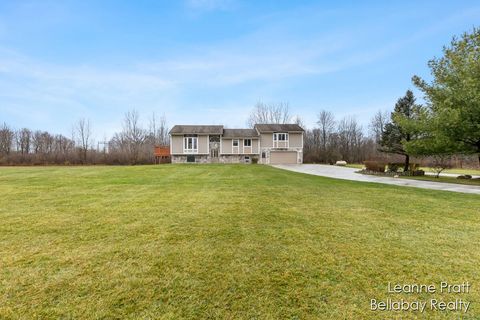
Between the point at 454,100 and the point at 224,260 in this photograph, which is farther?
the point at 454,100

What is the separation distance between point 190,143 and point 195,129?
2263 millimetres

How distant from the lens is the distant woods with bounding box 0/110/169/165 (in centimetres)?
3384

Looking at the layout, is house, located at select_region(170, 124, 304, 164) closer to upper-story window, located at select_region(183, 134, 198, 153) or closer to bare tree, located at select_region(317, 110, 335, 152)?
upper-story window, located at select_region(183, 134, 198, 153)

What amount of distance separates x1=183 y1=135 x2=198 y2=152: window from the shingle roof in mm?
702

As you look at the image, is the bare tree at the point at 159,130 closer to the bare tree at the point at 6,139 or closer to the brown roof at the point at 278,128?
the bare tree at the point at 6,139

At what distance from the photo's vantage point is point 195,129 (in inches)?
1268

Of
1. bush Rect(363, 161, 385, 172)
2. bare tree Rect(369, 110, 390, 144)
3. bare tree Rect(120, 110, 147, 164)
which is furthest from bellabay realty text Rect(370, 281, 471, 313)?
bare tree Rect(369, 110, 390, 144)

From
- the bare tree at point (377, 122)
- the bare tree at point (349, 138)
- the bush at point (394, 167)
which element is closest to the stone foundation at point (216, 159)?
the bush at point (394, 167)

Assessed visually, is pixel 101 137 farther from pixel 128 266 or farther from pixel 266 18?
pixel 128 266

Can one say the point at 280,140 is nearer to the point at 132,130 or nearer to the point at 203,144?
the point at 203,144

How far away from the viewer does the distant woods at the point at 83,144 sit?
33844 millimetres

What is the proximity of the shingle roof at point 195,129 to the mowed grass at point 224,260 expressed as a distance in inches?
1035

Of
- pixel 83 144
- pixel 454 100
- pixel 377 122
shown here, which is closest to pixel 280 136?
pixel 454 100

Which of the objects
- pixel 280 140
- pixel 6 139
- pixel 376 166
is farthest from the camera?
pixel 6 139
